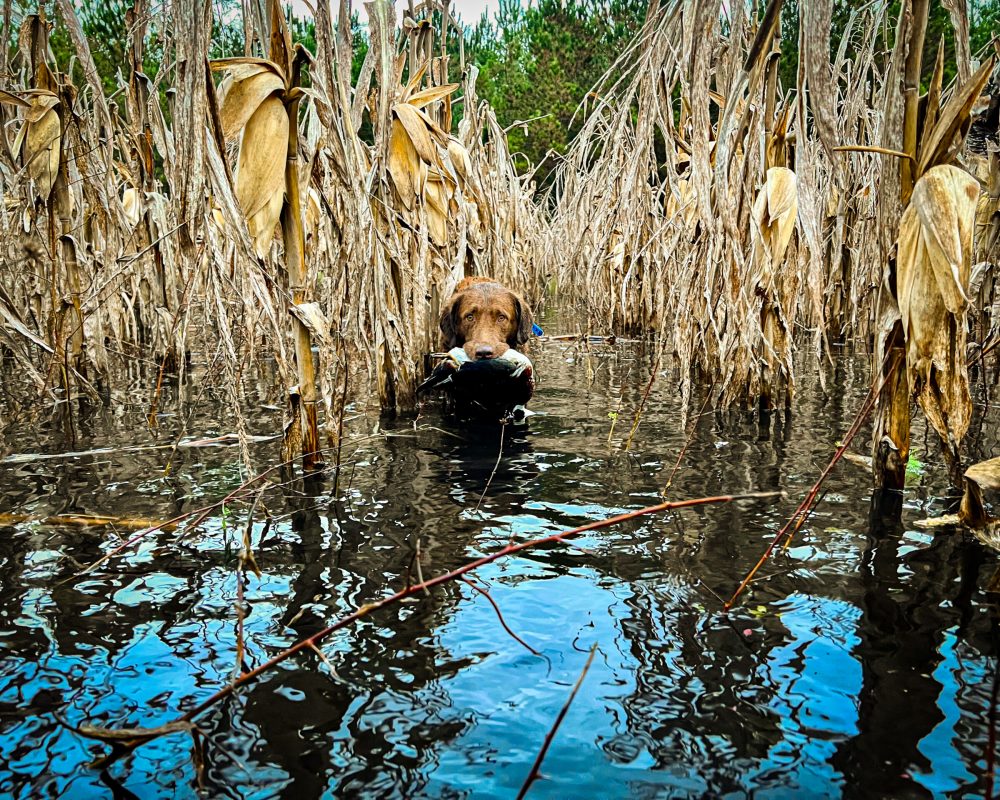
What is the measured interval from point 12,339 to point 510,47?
125ft

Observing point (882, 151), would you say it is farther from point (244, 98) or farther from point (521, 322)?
point (521, 322)

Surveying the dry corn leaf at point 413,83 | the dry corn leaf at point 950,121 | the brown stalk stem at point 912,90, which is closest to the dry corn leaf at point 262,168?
the dry corn leaf at point 413,83

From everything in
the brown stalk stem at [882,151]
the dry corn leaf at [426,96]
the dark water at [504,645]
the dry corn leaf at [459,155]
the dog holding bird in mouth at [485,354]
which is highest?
the dry corn leaf at [426,96]

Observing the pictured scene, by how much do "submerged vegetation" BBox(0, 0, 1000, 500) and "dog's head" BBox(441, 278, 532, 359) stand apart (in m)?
0.27

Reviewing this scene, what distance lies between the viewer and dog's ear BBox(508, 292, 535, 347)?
6.62 metres

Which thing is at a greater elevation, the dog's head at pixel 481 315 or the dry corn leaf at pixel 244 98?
the dry corn leaf at pixel 244 98

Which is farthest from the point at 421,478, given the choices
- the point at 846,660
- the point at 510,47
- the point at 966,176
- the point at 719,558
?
the point at 510,47

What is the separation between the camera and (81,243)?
5367mm

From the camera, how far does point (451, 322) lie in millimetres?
6473

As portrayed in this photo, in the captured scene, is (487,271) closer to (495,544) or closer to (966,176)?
(495,544)

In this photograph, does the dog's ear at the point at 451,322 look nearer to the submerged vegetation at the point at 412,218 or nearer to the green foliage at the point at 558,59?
the submerged vegetation at the point at 412,218

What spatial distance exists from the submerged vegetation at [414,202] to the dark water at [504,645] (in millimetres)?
522

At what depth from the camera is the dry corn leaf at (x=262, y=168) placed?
3369mm

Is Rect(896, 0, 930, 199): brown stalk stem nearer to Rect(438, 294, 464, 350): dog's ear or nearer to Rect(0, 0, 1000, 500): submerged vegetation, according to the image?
Rect(0, 0, 1000, 500): submerged vegetation
